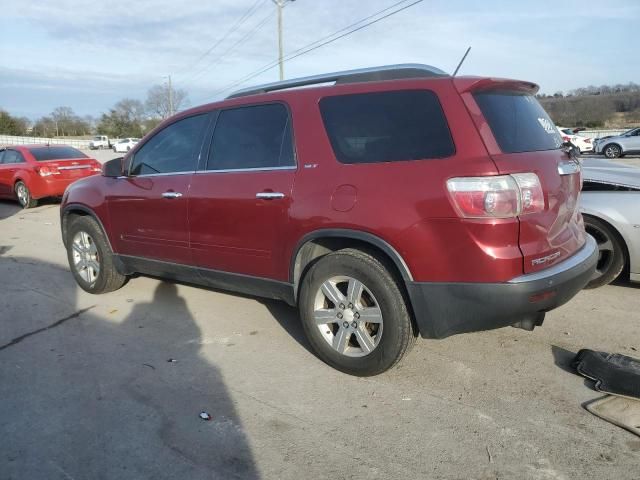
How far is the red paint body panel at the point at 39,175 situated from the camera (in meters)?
11.6

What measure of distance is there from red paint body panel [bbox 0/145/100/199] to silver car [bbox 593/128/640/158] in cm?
2344

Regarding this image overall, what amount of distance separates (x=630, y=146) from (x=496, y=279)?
2592cm

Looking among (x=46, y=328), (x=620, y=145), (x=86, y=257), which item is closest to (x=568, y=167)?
(x=46, y=328)

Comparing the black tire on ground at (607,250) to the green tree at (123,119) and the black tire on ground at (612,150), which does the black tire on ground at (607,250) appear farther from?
the green tree at (123,119)

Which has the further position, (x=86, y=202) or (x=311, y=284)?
(x=86, y=202)

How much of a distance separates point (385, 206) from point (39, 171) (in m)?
11.1

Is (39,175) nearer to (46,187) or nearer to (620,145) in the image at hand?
(46,187)

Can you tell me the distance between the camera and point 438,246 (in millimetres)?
2836

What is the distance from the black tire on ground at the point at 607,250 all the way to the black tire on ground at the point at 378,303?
256cm

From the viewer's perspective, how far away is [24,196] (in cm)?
1194

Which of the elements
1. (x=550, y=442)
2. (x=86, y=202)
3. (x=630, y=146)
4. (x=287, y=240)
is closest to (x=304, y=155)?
(x=287, y=240)

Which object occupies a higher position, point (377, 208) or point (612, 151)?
point (377, 208)

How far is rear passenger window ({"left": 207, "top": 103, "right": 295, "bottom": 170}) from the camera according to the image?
3.57m

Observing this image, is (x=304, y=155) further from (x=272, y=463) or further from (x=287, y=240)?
(x=272, y=463)
